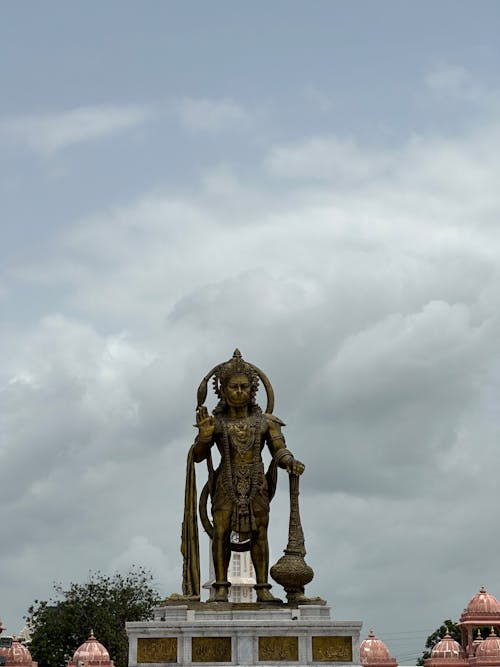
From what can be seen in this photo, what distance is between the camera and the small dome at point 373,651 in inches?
2645

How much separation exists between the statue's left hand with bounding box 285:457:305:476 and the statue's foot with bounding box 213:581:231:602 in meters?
2.31

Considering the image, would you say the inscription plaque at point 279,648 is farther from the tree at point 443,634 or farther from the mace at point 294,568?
the tree at point 443,634

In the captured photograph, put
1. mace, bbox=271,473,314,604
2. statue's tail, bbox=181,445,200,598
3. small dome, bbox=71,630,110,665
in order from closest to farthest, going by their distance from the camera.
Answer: mace, bbox=271,473,314,604 → statue's tail, bbox=181,445,200,598 → small dome, bbox=71,630,110,665

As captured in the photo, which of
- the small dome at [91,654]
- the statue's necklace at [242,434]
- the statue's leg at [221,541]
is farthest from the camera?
the small dome at [91,654]

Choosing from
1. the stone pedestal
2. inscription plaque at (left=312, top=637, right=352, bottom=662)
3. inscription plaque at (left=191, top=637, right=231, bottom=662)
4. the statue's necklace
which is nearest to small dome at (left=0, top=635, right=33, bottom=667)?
the statue's necklace

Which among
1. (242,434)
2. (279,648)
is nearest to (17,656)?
(242,434)

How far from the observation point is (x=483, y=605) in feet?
226

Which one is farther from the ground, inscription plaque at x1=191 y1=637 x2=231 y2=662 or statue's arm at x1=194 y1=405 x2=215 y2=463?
statue's arm at x1=194 y1=405 x2=215 y2=463

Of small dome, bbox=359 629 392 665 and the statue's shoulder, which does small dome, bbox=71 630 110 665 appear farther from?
the statue's shoulder

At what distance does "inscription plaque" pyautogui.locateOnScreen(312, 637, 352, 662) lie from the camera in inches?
814

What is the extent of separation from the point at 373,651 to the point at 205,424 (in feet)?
159

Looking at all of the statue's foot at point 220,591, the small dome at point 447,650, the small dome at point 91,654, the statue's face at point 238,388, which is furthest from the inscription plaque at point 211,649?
the small dome at point 447,650

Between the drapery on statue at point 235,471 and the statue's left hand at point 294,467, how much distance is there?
0.01 metres

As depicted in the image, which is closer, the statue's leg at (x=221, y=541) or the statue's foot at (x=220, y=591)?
the statue's foot at (x=220, y=591)
